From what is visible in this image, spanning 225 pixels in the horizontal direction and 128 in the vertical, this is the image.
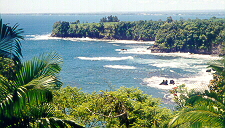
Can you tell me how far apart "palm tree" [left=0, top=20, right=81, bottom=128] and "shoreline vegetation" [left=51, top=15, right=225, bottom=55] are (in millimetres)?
68168

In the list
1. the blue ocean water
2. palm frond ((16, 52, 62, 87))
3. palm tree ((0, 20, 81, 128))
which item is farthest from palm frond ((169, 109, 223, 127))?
the blue ocean water

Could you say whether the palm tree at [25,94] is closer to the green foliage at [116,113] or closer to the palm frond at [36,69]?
the palm frond at [36,69]

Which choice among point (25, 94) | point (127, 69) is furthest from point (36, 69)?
point (127, 69)

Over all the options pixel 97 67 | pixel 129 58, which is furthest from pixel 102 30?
pixel 97 67

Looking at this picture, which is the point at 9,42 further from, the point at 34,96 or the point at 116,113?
the point at 116,113

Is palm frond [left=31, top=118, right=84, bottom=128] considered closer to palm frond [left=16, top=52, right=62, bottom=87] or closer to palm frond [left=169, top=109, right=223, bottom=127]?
palm frond [left=16, top=52, right=62, bottom=87]

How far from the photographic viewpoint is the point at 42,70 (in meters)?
9.26

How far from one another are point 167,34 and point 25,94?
108 meters

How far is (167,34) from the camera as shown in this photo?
11312cm

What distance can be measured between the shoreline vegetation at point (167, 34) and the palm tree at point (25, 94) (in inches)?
2684

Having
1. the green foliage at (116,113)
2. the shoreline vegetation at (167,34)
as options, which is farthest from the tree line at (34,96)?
the shoreline vegetation at (167,34)

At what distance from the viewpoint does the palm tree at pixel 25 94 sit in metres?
7.67

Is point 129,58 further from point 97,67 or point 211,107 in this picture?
point 211,107

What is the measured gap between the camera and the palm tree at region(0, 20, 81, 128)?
767 centimetres
